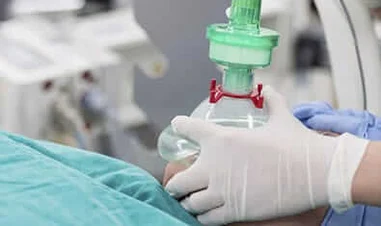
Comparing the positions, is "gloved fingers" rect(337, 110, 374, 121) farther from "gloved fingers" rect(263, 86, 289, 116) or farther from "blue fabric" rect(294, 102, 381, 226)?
"gloved fingers" rect(263, 86, 289, 116)

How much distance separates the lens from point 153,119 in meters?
2.70

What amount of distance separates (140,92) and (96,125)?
0.22 meters

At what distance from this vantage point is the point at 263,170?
1112mm

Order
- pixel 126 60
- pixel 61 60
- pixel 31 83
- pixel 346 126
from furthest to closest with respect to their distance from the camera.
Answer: pixel 126 60 → pixel 61 60 → pixel 31 83 → pixel 346 126

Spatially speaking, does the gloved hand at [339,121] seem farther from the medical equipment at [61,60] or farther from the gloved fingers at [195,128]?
the medical equipment at [61,60]

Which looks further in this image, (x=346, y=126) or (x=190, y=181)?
(x=346, y=126)

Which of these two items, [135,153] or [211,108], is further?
[135,153]

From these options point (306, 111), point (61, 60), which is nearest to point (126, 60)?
point (61, 60)

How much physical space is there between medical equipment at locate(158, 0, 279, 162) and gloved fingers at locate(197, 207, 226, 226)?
0.08m

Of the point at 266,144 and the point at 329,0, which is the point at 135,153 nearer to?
the point at 329,0

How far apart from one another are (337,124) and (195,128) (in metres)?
0.23

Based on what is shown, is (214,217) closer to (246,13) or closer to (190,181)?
(190,181)

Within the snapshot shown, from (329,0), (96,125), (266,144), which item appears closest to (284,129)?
(266,144)

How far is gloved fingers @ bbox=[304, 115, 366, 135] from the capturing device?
4.08 feet
